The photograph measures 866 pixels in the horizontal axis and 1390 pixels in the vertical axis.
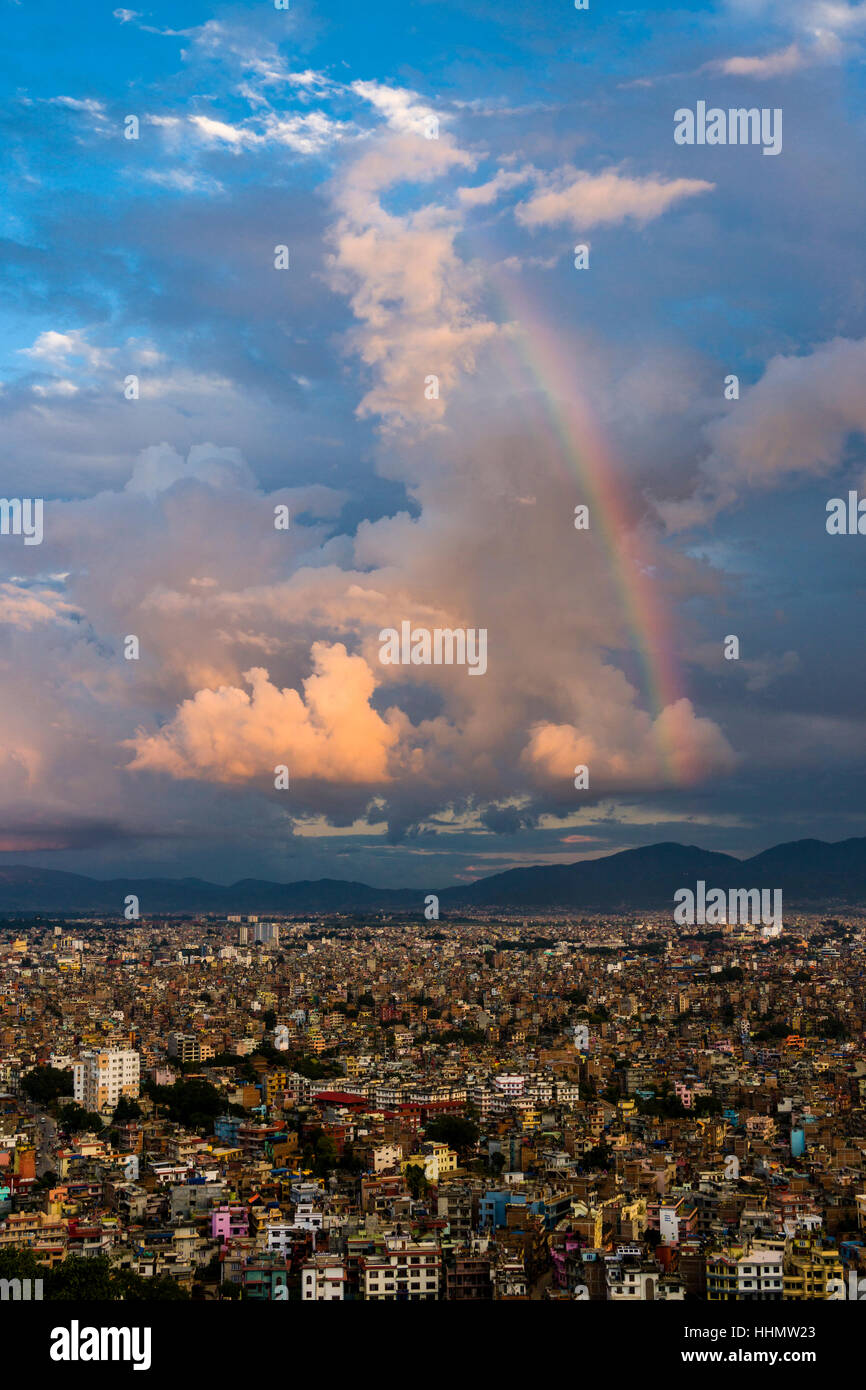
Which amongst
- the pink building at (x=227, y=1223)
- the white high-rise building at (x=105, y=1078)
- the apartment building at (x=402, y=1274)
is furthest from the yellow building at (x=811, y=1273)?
the white high-rise building at (x=105, y=1078)

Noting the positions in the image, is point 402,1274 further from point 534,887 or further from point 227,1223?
point 534,887

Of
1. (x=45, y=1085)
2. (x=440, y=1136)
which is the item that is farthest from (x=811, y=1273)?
(x=45, y=1085)

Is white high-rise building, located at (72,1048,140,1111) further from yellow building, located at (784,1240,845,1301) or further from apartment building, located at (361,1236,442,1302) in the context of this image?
yellow building, located at (784,1240,845,1301)

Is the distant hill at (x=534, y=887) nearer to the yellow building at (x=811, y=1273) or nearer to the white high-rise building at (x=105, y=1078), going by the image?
the white high-rise building at (x=105, y=1078)

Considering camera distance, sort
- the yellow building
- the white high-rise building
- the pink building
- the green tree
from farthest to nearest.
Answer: the green tree, the white high-rise building, the pink building, the yellow building

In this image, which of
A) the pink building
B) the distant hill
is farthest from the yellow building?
the distant hill
